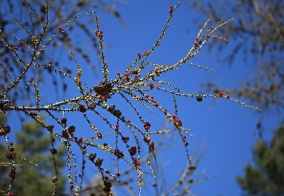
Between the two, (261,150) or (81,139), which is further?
(261,150)

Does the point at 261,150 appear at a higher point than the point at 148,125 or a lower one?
higher

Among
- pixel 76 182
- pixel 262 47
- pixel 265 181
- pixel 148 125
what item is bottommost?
pixel 76 182

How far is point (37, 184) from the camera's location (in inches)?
578

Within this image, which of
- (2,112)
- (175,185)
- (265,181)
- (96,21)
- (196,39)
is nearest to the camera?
(96,21)

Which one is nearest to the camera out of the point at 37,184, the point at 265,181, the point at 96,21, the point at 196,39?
the point at 96,21

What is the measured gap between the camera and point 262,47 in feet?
23.8

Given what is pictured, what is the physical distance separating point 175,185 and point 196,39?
92.6 inches

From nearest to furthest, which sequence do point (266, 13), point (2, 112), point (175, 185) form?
point (2, 112) < point (175, 185) < point (266, 13)

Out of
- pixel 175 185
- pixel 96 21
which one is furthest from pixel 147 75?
pixel 175 185

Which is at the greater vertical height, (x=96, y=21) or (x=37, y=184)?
(x=37, y=184)

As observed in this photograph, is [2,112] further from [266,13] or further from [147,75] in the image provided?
[266,13]

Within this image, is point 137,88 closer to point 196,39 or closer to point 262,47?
point 196,39

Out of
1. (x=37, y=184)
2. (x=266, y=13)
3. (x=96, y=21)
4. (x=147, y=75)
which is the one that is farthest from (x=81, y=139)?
(x=37, y=184)

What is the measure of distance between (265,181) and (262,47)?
602 inches
